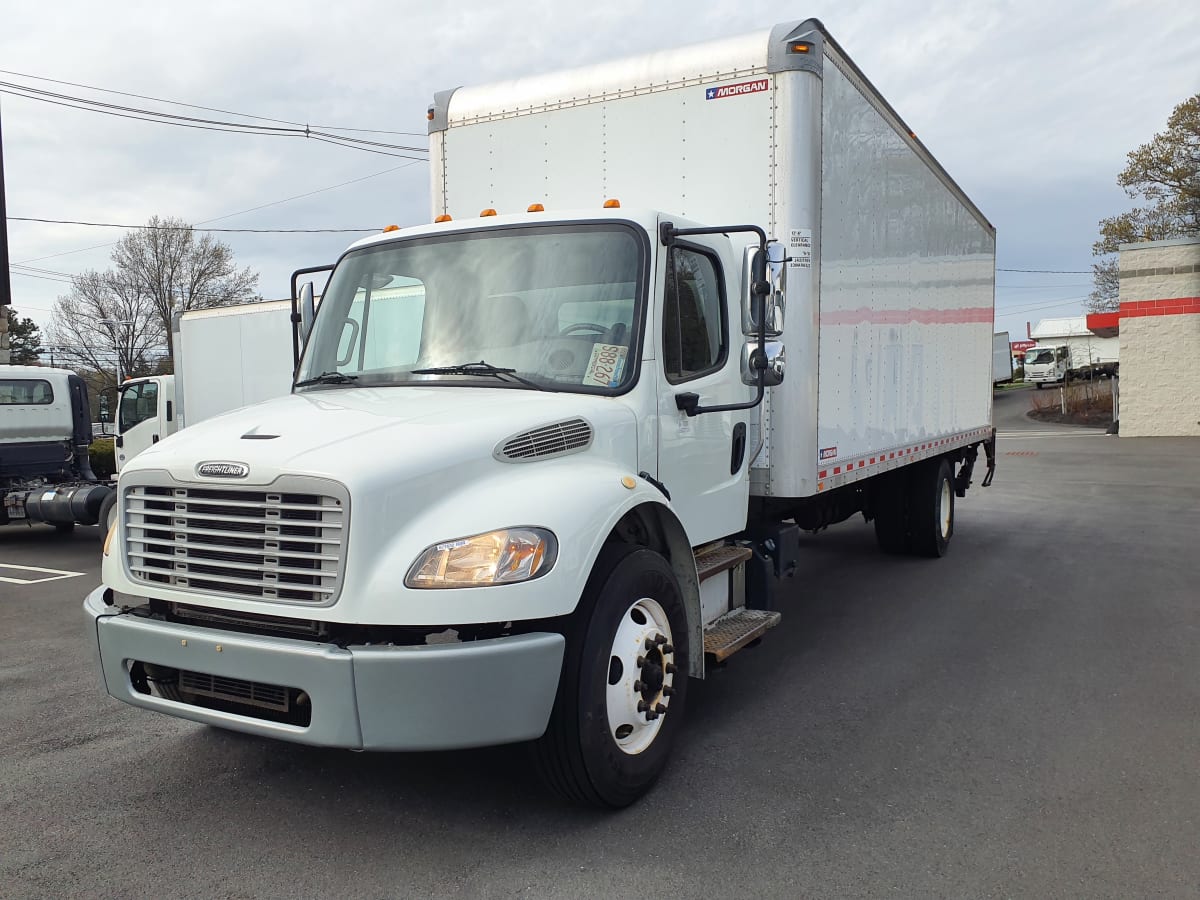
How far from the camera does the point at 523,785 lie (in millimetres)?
4172

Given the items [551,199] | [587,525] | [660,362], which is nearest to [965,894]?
[587,525]

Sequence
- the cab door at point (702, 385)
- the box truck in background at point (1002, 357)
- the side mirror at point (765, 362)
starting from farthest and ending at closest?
the box truck in background at point (1002, 357) → the side mirror at point (765, 362) → the cab door at point (702, 385)

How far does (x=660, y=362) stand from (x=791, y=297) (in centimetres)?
150

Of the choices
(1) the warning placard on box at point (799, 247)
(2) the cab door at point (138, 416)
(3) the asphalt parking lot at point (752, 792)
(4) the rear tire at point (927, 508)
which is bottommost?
(3) the asphalt parking lot at point (752, 792)

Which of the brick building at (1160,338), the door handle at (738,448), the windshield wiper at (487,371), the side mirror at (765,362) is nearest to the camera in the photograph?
the windshield wiper at (487,371)

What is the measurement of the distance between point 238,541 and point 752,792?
7.67 ft

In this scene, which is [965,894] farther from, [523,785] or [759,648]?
[759,648]

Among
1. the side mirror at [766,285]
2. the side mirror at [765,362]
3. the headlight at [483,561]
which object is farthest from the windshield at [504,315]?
the headlight at [483,561]

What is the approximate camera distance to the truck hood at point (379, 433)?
3377 millimetres

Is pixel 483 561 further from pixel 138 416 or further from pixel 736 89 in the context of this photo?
pixel 138 416

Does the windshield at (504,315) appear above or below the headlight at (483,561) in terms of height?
above

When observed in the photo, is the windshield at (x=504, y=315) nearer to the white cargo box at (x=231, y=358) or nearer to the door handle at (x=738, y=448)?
the door handle at (x=738, y=448)

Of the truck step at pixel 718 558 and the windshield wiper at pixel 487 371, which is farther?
the truck step at pixel 718 558

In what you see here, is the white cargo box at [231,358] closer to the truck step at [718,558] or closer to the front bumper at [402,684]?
the truck step at [718,558]
